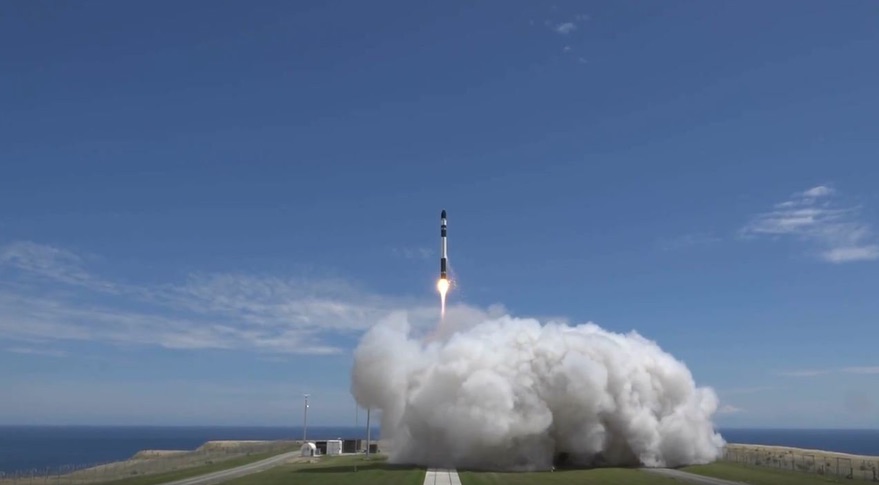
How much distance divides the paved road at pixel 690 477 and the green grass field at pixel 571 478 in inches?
56.3

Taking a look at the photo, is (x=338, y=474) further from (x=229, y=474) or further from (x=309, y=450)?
(x=309, y=450)

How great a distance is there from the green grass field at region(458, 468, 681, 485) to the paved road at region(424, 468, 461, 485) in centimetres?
58

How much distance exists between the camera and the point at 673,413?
247 ft

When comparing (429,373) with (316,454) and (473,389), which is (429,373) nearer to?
(473,389)

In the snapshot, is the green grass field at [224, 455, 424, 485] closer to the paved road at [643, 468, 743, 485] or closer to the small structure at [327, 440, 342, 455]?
the small structure at [327, 440, 342, 455]

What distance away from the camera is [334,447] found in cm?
8812

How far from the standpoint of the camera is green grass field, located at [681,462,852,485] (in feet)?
179

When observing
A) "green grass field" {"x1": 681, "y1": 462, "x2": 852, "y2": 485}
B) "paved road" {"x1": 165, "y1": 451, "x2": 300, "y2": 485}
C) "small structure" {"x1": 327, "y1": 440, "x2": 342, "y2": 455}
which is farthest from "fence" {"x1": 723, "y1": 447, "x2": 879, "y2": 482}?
"paved road" {"x1": 165, "y1": 451, "x2": 300, "y2": 485}

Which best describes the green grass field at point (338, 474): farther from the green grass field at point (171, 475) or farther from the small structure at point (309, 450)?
the small structure at point (309, 450)

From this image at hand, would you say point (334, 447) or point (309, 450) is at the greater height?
point (334, 447)

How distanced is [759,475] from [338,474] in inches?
1279

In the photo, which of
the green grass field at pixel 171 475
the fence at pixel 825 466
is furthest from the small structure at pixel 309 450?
the fence at pixel 825 466

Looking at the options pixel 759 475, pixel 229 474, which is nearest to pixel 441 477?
pixel 229 474

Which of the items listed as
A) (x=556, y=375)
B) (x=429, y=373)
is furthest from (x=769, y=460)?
(x=429, y=373)
